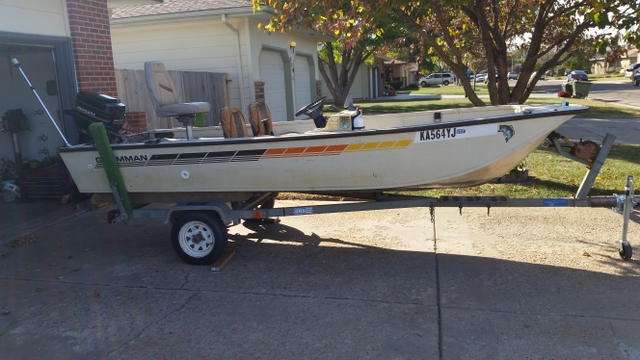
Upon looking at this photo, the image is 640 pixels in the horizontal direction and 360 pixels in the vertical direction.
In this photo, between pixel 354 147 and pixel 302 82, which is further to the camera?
pixel 302 82

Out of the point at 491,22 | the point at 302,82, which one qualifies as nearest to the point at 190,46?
the point at 302,82

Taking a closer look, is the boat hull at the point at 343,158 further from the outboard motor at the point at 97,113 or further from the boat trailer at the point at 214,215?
the outboard motor at the point at 97,113

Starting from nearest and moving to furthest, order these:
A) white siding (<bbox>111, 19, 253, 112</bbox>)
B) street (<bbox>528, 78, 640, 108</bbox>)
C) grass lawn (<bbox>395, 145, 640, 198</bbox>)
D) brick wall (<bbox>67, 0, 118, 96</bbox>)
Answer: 1. brick wall (<bbox>67, 0, 118, 96</bbox>)
2. grass lawn (<bbox>395, 145, 640, 198</bbox>)
3. white siding (<bbox>111, 19, 253, 112</bbox>)
4. street (<bbox>528, 78, 640, 108</bbox>)

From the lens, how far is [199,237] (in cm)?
584

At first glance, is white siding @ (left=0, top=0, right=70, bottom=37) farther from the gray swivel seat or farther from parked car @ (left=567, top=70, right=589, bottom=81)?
parked car @ (left=567, top=70, right=589, bottom=81)

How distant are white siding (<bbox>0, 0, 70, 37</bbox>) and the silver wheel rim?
3646 mm

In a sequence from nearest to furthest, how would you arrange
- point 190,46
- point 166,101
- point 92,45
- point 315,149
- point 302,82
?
point 315,149 → point 166,101 → point 92,45 → point 190,46 → point 302,82

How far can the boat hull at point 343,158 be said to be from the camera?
16.5ft

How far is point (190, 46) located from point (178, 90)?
305cm

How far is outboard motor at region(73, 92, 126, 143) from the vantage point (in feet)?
21.2

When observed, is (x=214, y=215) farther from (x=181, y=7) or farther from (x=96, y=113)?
(x=181, y=7)

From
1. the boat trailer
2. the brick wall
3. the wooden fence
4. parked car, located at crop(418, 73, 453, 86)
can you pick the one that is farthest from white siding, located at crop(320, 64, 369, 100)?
the boat trailer

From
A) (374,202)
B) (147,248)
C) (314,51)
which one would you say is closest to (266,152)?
(374,202)

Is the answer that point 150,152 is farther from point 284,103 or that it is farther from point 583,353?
point 284,103
